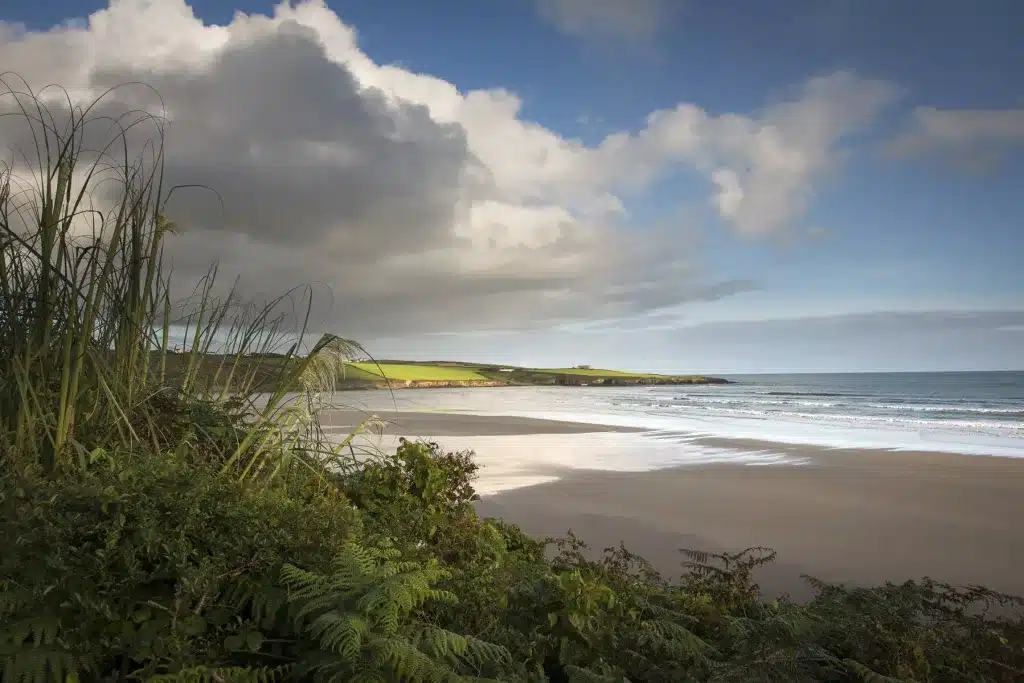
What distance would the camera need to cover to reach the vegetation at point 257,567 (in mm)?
2650

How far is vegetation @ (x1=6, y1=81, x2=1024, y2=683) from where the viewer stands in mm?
2650

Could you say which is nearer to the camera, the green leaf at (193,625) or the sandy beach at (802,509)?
the green leaf at (193,625)

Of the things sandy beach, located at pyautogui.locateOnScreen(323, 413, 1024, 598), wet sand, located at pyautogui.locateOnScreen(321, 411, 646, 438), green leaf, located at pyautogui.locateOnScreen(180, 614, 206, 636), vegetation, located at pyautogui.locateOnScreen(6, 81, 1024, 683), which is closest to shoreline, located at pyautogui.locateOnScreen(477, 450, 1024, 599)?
sandy beach, located at pyautogui.locateOnScreen(323, 413, 1024, 598)

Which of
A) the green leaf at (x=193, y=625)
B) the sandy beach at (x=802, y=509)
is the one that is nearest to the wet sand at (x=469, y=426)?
the sandy beach at (x=802, y=509)

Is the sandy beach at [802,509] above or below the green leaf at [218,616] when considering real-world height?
below

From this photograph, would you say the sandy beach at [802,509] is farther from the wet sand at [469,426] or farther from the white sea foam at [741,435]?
the wet sand at [469,426]

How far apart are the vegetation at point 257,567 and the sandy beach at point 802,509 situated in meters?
1.46

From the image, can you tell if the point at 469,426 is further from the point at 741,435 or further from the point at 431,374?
the point at 431,374

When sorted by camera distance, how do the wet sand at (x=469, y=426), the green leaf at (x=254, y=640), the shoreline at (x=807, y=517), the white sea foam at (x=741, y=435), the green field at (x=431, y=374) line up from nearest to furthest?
the green leaf at (x=254, y=640) < the shoreline at (x=807, y=517) < the white sea foam at (x=741, y=435) < the wet sand at (x=469, y=426) < the green field at (x=431, y=374)

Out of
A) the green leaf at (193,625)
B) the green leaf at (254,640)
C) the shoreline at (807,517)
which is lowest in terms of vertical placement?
the shoreline at (807,517)

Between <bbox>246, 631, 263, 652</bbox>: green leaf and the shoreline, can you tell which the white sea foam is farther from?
<bbox>246, 631, 263, 652</bbox>: green leaf

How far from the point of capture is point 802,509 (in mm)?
9438

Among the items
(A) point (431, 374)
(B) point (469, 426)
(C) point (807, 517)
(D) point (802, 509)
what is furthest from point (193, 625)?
(A) point (431, 374)

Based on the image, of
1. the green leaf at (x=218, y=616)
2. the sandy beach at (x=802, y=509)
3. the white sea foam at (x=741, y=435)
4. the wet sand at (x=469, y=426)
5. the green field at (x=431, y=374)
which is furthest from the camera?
the green field at (x=431, y=374)
